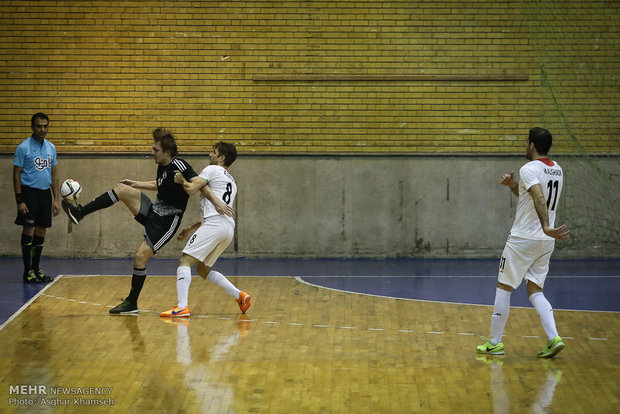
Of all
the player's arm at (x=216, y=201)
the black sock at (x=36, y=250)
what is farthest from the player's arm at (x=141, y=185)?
the black sock at (x=36, y=250)

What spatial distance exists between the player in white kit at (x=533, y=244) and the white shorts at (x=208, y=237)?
3.25 metres

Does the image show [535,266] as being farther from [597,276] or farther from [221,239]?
[597,276]

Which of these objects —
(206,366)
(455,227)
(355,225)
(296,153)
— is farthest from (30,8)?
(206,366)

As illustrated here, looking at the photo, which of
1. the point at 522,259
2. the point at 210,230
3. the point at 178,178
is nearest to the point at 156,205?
the point at 178,178

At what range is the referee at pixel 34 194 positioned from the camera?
11953mm

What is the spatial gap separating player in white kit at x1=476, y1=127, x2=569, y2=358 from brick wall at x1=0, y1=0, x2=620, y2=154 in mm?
7080

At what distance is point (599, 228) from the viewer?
Result: 48.5ft

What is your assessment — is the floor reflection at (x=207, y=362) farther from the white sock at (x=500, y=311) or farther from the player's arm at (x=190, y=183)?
the white sock at (x=500, y=311)

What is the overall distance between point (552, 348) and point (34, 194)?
7592 millimetres

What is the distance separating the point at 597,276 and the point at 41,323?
8254mm

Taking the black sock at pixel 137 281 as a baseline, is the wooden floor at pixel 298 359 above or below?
below

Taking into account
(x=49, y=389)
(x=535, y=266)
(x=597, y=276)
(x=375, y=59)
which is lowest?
(x=597, y=276)

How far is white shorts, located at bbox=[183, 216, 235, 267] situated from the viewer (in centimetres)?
959

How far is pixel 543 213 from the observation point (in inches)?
297
